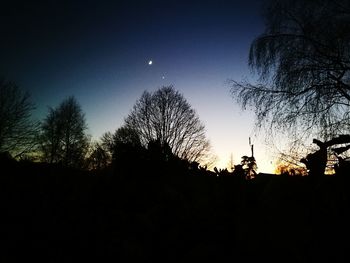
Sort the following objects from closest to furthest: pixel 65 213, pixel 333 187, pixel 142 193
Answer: pixel 333 187, pixel 65 213, pixel 142 193

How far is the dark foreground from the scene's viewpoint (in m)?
1.05

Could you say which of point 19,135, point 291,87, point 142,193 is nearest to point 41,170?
point 142,193

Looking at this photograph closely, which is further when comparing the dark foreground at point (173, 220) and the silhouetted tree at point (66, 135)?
the silhouetted tree at point (66, 135)

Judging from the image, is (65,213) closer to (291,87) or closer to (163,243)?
(163,243)

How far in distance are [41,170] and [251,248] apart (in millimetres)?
1492

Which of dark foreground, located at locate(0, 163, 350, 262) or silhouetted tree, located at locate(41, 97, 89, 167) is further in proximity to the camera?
silhouetted tree, located at locate(41, 97, 89, 167)

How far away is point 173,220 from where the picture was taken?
1.31 meters

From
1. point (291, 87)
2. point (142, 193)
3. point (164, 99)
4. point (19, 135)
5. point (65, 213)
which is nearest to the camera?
point (65, 213)

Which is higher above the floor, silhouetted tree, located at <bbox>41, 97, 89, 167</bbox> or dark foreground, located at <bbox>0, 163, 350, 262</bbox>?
silhouetted tree, located at <bbox>41, 97, 89, 167</bbox>

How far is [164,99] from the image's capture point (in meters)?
24.3

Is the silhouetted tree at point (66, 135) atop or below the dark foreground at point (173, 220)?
atop

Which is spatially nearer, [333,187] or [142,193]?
[333,187]

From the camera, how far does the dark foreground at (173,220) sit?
3.44 feet

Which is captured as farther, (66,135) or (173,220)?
(66,135)
